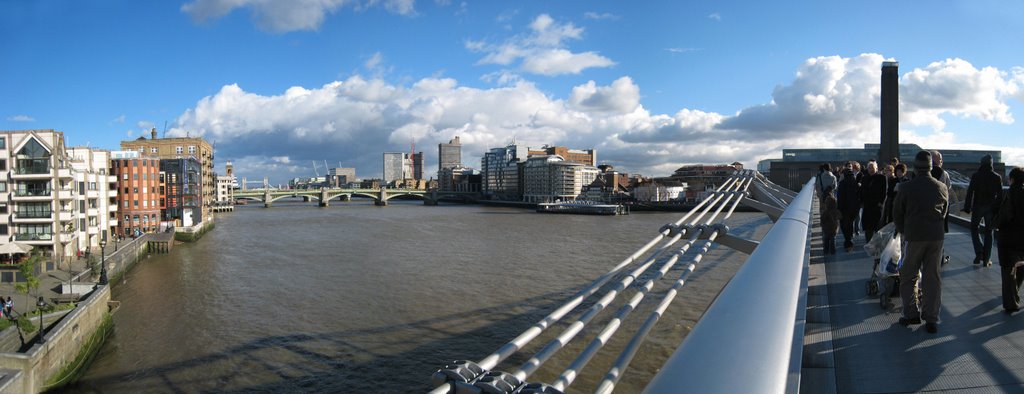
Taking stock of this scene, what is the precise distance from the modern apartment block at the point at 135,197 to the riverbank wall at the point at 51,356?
1613 centimetres

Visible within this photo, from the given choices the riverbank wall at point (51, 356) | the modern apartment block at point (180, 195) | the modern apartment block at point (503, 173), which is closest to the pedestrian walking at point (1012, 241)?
the riverbank wall at point (51, 356)

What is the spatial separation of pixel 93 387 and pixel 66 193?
12184 millimetres

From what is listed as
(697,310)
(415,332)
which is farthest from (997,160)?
(415,332)

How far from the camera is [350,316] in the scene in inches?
345

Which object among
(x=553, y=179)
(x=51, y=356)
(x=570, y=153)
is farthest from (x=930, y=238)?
(x=570, y=153)

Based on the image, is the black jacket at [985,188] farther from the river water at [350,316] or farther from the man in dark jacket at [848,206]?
the river water at [350,316]

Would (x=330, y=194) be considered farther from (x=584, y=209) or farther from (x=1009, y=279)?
(x=1009, y=279)

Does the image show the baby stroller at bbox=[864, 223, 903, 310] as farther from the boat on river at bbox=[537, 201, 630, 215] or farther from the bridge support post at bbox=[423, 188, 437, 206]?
the bridge support post at bbox=[423, 188, 437, 206]

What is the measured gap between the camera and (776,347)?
55 centimetres

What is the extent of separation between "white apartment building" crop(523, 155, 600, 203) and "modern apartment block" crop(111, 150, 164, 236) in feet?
124

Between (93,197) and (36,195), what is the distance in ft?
10.3

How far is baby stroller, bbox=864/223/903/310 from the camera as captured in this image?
2176 mm

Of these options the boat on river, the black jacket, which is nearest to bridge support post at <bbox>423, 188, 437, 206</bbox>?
the boat on river

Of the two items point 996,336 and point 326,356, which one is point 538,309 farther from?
point 996,336
